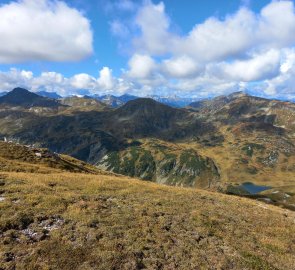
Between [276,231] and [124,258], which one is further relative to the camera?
[276,231]

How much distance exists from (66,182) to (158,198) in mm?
11253

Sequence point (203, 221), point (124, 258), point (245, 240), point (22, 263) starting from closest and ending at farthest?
point (22, 263) → point (124, 258) → point (245, 240) → point (203, 221)

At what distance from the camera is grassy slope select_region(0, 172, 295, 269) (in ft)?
65.0

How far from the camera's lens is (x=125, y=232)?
2378 cm

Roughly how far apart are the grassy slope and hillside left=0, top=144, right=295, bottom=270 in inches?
2.4

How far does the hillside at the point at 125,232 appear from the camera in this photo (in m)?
19.8

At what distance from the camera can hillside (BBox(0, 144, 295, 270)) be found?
65.0ft

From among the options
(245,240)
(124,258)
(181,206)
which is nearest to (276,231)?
(245,240)

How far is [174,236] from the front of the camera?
80.8 feet

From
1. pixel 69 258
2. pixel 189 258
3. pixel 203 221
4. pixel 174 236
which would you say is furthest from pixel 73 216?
pixel 203 221

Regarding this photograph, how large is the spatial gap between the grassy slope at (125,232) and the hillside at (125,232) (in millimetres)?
61

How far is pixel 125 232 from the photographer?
78.0ft

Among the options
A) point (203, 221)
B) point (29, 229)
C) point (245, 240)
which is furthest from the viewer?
point (203, 221)

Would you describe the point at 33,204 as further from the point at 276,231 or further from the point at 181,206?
the point at 276,231
